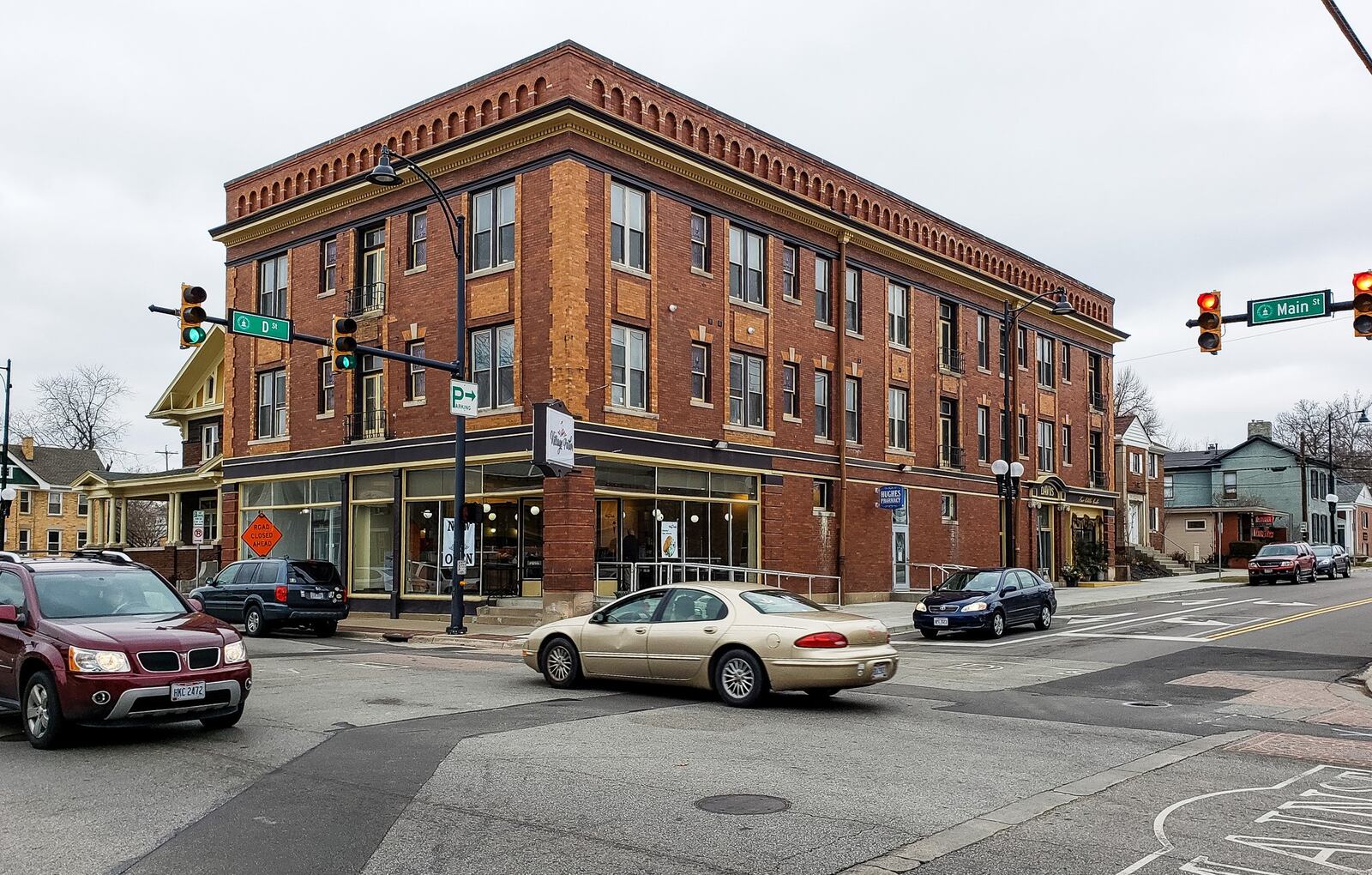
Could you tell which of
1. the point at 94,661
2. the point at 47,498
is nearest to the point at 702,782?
the point at 94,661

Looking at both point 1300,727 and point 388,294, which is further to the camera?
point 388,294

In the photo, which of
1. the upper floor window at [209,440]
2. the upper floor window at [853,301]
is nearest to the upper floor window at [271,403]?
the upper floor window at [209,440]

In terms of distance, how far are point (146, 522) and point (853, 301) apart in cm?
6559

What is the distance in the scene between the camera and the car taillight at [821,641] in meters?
12.7

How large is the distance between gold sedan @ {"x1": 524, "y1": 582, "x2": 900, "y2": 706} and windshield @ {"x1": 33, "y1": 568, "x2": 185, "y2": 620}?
479cm

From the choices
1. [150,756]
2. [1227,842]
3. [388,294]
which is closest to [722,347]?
[388,294]

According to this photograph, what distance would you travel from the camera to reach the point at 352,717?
11.9m

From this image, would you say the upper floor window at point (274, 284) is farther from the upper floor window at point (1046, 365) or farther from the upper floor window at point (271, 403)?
the upper floor window at point (1046, 365)

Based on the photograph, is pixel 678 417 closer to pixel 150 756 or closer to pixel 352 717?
pixel 352 717

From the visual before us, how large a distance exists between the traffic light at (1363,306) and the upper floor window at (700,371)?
1499cm

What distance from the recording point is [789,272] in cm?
3241

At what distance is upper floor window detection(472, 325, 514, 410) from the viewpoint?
26.8 m

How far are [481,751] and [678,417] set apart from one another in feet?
61.3

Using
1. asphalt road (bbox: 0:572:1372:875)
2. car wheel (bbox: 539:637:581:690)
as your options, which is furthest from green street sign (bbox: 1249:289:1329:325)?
car wheel (bbox: 539:637:581:690)
